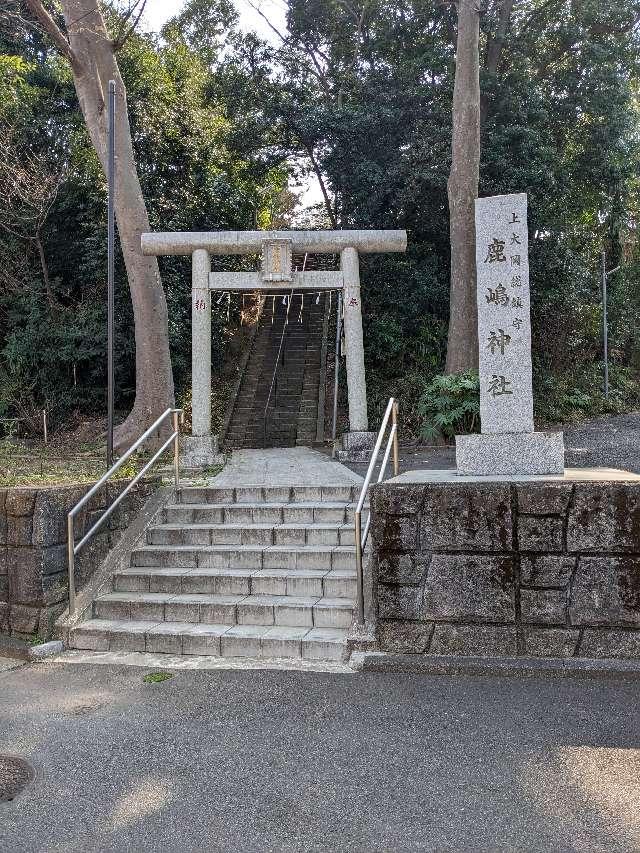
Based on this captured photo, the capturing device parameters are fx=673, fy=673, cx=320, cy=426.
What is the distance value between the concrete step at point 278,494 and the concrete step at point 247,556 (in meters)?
0.78

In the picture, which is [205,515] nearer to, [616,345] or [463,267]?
[463,267]

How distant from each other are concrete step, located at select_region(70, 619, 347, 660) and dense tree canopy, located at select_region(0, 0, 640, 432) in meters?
9.18

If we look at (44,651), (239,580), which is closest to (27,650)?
(44,651)

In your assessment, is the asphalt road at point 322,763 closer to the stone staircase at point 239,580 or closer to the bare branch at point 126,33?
the stone staircase at point 239,580

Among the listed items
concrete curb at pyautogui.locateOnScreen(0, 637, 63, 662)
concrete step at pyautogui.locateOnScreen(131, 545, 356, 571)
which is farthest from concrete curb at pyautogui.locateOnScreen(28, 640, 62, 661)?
concrete step at pyautogui.locateOnScreen(131, 545, 356, 571)

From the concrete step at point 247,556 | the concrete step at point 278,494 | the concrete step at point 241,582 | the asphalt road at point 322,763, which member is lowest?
the asphalt road at point 322,763

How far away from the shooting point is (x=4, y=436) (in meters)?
14.1

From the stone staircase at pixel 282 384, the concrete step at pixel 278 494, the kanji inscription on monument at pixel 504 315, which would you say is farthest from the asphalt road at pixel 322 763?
the stone staircase at pixel 282 384

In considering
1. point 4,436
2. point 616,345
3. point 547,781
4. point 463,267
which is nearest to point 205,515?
point 547,781

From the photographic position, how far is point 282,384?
1474cm

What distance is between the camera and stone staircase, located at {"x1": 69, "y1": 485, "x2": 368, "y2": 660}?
5250 millimetres

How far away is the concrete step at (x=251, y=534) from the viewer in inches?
247

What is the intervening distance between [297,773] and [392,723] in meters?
0.76

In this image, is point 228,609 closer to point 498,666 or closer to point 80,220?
point 498,666
